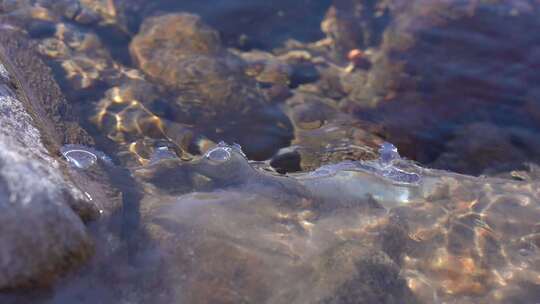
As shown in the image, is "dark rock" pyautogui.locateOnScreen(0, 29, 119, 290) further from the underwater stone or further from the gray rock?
the underwater stone

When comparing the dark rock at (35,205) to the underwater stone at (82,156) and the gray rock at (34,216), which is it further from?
the underwater stone at (82,156)

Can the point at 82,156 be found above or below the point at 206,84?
above

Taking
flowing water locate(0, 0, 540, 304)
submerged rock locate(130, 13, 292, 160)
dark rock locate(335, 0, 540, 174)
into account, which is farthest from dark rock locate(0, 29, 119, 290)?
dark rock locate(335, 0, 540, 174)

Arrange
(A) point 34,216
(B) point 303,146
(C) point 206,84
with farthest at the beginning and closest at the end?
1. (C) point 206,84
2. (B) point 303,146
3. (A) point 34,216

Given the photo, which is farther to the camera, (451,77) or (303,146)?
(451,77)

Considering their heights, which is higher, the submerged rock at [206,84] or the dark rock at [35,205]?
the dark rock at [35,205]

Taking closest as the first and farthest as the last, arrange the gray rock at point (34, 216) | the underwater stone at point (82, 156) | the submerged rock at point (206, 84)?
1. the gray rock at point (34, 216)
2. the underwater stone at point (82, 156)
3. the submerged rock at point (206, 84)

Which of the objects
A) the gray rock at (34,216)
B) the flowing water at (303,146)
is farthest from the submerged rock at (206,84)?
the gray rock at (34,216)

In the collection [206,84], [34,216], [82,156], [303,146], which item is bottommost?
[303,146]

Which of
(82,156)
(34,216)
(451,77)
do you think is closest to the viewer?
(34,216)

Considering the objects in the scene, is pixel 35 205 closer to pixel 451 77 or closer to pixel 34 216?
pixel 34 216

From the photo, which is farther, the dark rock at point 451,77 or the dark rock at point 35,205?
the dark rock at point 451,77

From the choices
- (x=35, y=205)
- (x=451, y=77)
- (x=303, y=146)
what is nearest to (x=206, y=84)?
(x=303, y=146)
